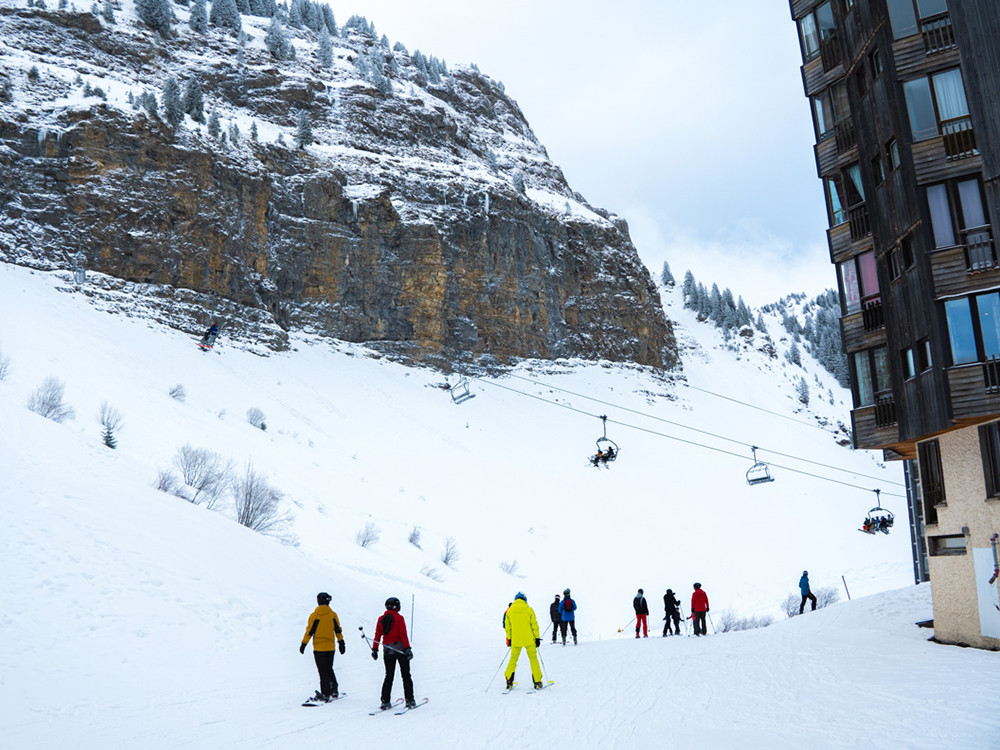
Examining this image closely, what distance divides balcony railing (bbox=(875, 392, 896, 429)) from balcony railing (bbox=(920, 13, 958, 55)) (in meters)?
7.66

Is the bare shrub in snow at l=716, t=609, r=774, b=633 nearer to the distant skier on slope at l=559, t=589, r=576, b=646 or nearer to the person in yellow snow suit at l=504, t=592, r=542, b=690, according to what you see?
the distant skier on slope at l=559, t=589, r=576, b=646

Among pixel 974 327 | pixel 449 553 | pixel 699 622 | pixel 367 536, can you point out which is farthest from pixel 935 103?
pixel 449 553

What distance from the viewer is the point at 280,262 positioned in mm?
56750

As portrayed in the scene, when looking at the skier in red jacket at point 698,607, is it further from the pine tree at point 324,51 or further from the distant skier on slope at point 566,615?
the pine tree at point 324,51

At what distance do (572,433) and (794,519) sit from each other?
16.5 meters

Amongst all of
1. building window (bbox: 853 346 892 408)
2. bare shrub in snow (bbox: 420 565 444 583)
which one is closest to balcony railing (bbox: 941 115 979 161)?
building window (bbox: 853 346 892 408)

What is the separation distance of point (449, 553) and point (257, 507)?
8494 millimetres

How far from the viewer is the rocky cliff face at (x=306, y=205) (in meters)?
48.6

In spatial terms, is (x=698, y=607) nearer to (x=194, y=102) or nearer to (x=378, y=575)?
(x=378, y=575)

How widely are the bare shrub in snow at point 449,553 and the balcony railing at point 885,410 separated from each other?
1539cm

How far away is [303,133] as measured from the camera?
2493 inches

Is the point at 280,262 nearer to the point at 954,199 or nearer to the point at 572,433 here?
the point at 572,433

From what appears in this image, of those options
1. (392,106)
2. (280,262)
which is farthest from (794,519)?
(392,106)

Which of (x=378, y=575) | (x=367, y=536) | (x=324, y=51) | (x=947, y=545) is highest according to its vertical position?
(x=324, y=51)
